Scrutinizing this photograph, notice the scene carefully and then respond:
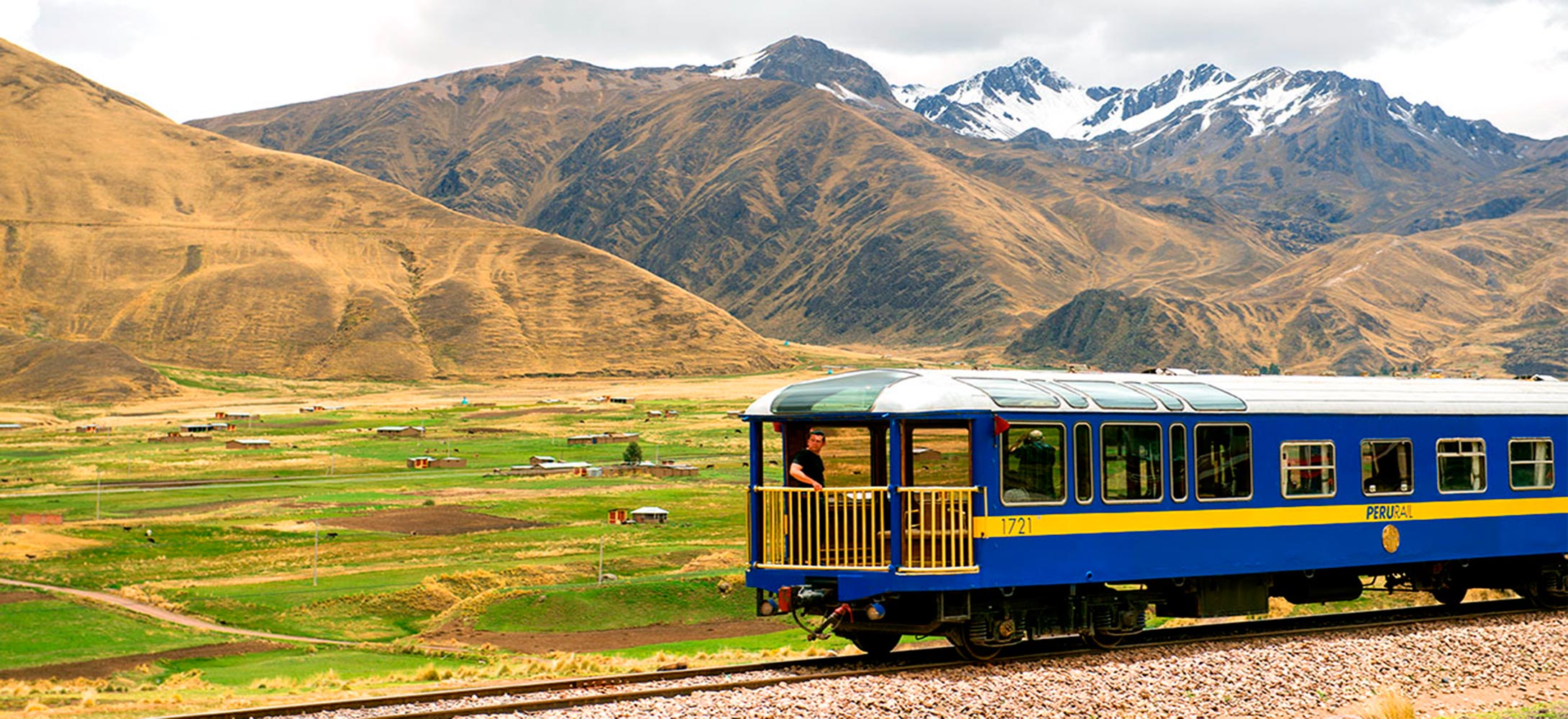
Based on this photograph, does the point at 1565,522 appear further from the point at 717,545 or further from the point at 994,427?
the point at 717,545

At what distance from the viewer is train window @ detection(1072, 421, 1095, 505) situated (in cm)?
1842

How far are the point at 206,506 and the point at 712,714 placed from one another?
6916 centimetres

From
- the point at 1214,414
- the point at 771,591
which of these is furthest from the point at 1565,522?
the point at 771,591

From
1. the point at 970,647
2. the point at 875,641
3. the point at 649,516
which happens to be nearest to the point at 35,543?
the point at 649,516

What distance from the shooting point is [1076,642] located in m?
20.2

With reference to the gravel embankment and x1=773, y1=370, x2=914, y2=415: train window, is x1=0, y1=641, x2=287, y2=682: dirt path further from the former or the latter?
the gravel embankment

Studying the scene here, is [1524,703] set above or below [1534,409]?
below

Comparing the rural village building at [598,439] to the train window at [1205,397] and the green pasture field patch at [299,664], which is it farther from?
the train window at [1205,397]

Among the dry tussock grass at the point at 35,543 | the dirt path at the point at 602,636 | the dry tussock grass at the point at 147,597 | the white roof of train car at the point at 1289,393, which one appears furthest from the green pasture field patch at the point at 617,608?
the white roof of train car at the point at 1289,393

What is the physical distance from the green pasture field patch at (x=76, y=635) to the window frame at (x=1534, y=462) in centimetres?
3444

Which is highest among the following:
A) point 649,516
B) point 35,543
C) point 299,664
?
point 649,516

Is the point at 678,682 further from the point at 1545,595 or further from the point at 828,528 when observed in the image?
the point at 1545,595

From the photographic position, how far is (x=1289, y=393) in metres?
21.1

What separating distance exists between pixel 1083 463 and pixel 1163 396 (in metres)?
1.91
